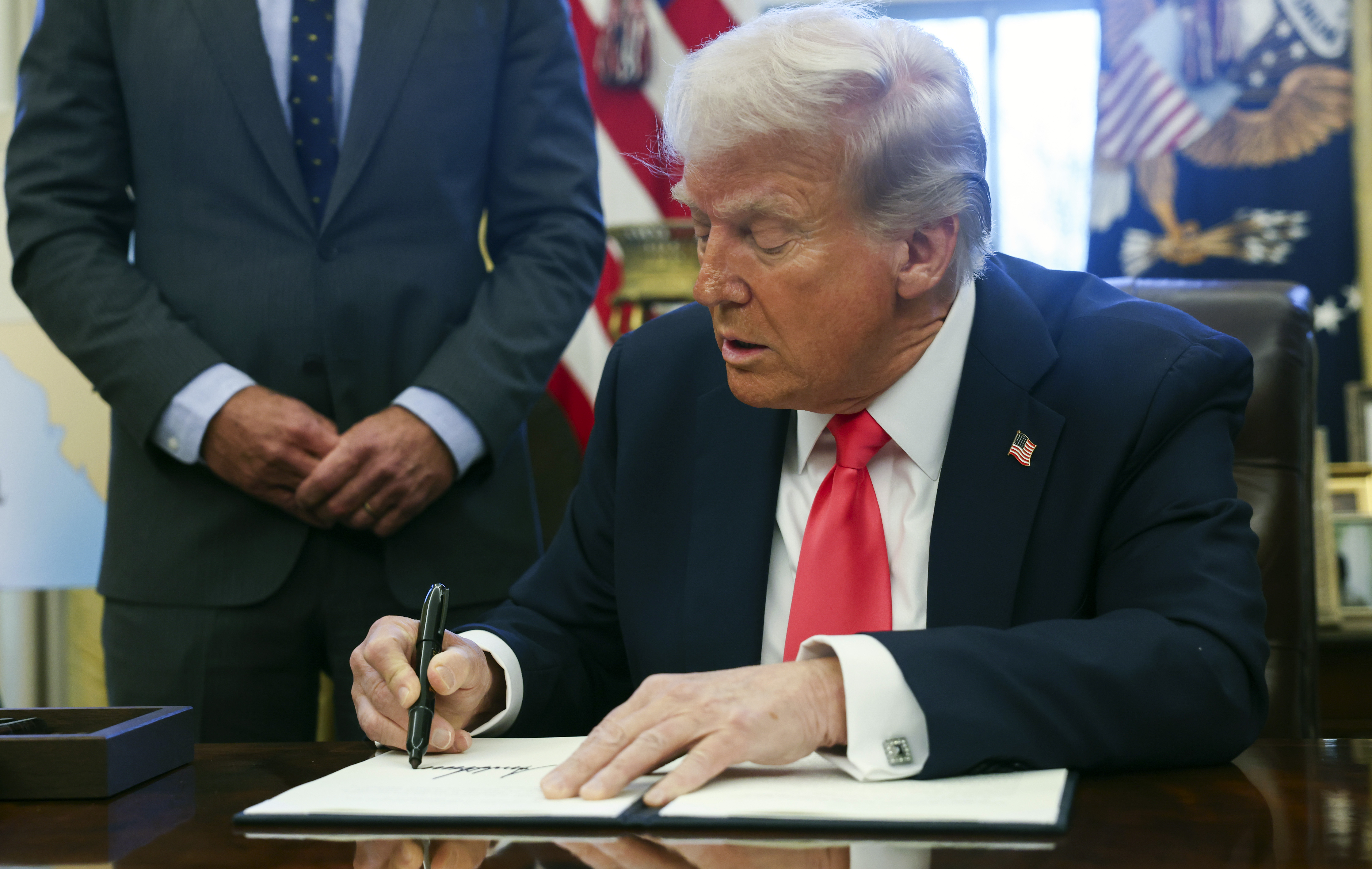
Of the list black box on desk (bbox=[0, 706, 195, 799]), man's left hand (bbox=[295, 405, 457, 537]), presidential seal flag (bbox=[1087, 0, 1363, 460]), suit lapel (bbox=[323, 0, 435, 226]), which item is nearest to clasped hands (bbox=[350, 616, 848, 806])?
black box on desk (bbox=[0, 706, 195, 799])

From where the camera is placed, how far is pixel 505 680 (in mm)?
1206

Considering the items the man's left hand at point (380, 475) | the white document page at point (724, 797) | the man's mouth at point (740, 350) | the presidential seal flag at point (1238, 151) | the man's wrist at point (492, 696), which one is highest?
the presidential seal flag at point (1238, 151)

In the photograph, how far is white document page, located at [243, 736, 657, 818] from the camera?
31.9 inches

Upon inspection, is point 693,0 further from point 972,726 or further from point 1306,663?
point 972,726

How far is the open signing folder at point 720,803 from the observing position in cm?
76

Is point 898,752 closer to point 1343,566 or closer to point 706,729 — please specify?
point 706,729

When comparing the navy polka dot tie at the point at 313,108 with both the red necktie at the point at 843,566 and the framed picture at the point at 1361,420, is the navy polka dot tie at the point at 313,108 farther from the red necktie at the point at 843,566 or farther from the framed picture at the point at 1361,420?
the framed picture at the point at 1361,420

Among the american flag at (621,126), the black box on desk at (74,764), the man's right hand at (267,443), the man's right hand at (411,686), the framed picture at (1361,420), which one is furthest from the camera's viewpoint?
the american flag at (621,126)

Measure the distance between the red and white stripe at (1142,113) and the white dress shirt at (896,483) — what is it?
2964 mm

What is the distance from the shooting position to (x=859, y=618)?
1239 mm

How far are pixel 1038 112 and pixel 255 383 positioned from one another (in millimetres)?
3305

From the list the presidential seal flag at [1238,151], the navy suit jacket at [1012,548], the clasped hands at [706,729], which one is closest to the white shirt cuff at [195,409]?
the navy suit jacket at [1012,548]

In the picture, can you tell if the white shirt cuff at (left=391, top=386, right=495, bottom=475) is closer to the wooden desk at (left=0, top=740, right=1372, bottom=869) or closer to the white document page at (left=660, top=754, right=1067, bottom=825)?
the wooden desk at (left=0, top=740, right=1372, bottom=869)

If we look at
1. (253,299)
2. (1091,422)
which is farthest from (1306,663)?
(253,299)
